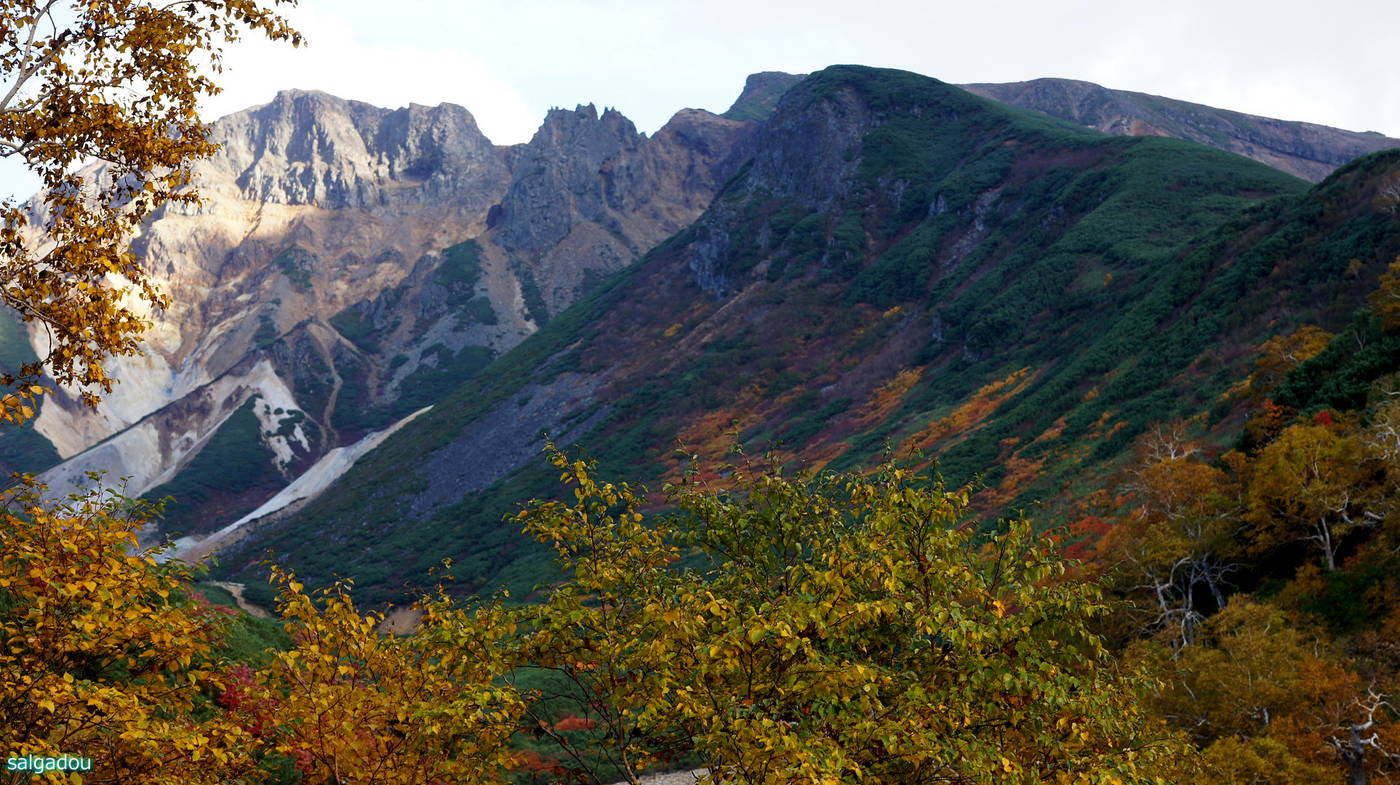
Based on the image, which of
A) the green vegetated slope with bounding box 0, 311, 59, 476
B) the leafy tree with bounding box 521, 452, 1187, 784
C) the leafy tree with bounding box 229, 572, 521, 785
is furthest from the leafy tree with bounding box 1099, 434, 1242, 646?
the green vegetated slope with bounding box 0, 311, 59, 476

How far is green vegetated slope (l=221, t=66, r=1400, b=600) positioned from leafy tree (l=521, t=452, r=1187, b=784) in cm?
4393

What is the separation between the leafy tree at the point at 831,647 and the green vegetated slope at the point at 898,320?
43.9 m

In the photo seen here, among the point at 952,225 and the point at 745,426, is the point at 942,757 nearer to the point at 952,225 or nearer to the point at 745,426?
the point at 745,426

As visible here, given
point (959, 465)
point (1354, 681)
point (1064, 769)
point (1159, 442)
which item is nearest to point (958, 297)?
point (959, 465)

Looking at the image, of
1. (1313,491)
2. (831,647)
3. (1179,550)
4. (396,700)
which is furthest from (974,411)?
(396,700)

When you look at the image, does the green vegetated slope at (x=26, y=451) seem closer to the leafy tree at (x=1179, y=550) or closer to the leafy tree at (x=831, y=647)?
the leafy tree at (x=1179, y=550)

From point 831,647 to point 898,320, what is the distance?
105963mm

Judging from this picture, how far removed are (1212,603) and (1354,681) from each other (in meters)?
11.4

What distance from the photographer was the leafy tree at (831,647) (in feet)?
28.2

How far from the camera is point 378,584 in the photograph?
93.1 m

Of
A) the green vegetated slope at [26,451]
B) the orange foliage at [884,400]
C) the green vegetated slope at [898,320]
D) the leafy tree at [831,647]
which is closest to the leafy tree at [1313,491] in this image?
the green vegetated slope at [898,320]

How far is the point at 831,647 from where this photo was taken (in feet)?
31.7

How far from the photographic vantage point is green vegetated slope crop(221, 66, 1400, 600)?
6228 cm

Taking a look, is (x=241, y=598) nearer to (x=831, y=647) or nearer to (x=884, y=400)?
(x=884, y=400)
